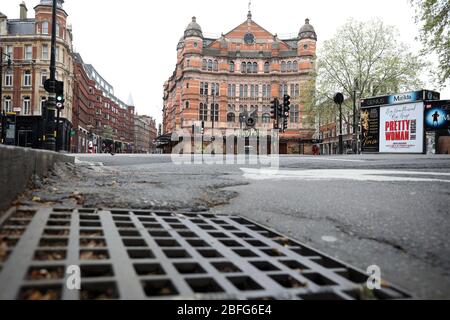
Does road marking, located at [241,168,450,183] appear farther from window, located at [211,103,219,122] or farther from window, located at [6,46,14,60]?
window, located at [211,103,219,122]

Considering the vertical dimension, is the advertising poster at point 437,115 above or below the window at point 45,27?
below

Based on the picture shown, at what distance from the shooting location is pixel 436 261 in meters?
2.22

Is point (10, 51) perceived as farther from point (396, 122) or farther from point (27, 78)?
point (396, 122)

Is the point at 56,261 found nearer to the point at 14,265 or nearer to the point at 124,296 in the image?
the point at 14,265

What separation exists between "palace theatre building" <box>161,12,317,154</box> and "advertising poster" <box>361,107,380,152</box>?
29.1 metres

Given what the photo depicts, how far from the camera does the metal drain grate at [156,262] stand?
1608 mm

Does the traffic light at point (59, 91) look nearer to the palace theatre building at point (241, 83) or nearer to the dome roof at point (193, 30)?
the palace theatre building at point (241, 83)

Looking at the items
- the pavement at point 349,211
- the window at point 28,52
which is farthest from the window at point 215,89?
the pavement at point 349,211

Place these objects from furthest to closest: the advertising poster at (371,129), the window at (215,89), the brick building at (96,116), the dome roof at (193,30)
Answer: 1. the brick building at (96,116)
2. the window at (215,89)
3. the dome roof at (193,30)
4. the advertising poster at (371,129)

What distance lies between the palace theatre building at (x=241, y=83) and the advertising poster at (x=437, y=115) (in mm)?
32908

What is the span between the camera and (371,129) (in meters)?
28.8

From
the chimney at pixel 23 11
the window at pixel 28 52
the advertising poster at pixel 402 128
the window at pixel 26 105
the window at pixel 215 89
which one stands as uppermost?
the chimney at pixel 23 11
